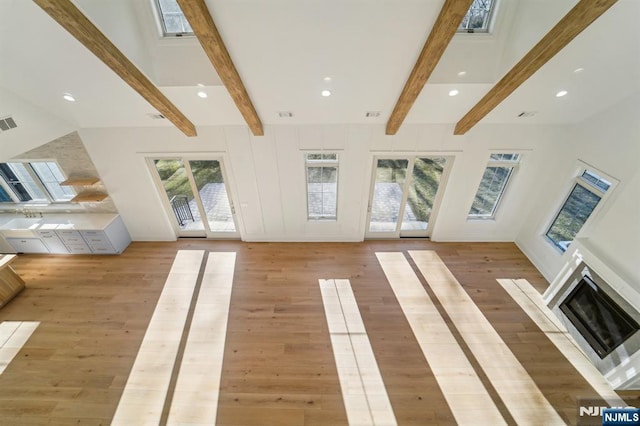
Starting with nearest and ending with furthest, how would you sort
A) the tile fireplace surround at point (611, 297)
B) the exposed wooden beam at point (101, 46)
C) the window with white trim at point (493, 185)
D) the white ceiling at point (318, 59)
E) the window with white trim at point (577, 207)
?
1. the exposed wooden beam at point (101, 46)
2. the white ceiling at point (318, 59)
3. the tile fireplace surround at point (611, 297)
4. the window with white trim at point (577, 207)
5. the window with white trim at point (493, 185)

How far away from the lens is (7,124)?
2973 millimetres

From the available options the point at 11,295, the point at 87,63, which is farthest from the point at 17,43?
the point at 11,295

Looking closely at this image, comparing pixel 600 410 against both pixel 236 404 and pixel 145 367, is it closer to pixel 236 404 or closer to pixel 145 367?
pixel 236 404

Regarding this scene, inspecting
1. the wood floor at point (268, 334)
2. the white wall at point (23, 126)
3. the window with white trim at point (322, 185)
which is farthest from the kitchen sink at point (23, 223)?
the window with white trim at point (322, 185)

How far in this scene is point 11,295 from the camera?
3.92 m

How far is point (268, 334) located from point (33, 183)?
553 centimetres

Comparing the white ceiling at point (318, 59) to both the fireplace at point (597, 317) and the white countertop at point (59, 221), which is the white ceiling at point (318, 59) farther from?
the fireplace at point (597, 317)

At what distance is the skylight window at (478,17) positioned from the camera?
259 cm

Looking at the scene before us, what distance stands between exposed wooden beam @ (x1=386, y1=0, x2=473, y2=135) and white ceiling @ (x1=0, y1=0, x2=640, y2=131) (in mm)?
113

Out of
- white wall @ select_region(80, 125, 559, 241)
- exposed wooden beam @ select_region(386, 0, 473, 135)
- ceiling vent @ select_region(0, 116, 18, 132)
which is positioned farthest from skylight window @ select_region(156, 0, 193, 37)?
exposed wooden beam @ select_region(386, 0, 473, 135)

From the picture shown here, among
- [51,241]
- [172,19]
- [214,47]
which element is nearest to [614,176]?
[214,47]

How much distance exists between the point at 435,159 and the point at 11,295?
7463mm

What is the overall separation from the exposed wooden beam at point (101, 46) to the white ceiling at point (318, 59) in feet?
0.24

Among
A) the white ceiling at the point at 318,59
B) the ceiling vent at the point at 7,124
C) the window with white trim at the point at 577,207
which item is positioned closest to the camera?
the white ceiling at the point at 318,59
